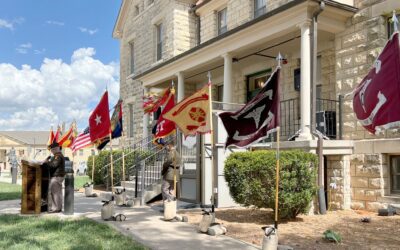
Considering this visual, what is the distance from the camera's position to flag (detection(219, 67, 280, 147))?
6645mm

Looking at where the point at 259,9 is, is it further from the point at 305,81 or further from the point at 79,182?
the point at 79,182

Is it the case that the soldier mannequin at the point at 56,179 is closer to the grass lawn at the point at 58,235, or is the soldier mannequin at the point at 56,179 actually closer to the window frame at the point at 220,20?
the grass lawn at the point at 58,235

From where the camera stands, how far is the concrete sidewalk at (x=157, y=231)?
6.85 metres

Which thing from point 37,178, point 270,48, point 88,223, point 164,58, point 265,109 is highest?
point 164,58

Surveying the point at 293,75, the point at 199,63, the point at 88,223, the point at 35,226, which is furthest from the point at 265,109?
the point at 199,63

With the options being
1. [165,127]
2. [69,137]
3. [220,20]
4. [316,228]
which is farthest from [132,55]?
[316,228]

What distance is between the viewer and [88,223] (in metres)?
8.95

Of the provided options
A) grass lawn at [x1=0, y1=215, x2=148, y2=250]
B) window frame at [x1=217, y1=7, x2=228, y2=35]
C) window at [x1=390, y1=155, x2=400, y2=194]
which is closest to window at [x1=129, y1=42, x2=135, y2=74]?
window frame at [x1=217, y1=7, x2=228, y2=35]

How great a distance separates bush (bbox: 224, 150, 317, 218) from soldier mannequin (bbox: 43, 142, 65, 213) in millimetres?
4505

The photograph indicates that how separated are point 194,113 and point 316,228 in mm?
3386

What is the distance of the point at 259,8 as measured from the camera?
1540 cm

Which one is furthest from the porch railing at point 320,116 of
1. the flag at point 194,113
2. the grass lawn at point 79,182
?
the grass lawn at point 79,182

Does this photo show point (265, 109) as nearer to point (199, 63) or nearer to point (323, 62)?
point (323, 62)

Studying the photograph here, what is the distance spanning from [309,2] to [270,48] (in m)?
3.05
